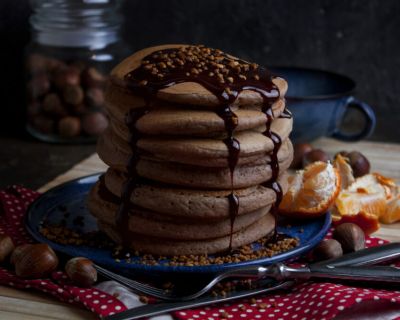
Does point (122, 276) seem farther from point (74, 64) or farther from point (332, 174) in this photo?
point (74, 64)

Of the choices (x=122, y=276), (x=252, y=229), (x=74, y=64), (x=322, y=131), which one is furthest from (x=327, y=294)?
(x=74, y=64)

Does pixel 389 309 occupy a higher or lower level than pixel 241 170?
lower

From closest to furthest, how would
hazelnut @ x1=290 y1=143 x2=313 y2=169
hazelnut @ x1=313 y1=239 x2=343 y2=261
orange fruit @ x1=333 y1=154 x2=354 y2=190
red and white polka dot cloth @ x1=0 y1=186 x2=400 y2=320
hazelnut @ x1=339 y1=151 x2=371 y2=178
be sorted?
red and white polka dot cloth @ x1=0 y1=186 x2=400 y2=320 → hazelnut @ x1=313 y1=239 x2=343 y2=261 → orange fruit @ x1=333 y1=154 x2=354 y2=190 → hazelnut @ x1=339 y1=151 x2=371 y2=178 → hazelnut @ x1=290 y1=143 x2=313 y2=169

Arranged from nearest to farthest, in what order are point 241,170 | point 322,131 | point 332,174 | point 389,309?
point 389,309 < point 241,170 < point 332,174 < point 322,131

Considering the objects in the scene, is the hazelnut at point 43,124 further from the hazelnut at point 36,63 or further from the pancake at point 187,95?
the pancake at point 187,95

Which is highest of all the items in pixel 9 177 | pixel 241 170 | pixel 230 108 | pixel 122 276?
pixel 230 108

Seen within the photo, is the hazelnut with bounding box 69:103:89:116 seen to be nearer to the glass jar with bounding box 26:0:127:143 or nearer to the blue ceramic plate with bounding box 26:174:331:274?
the glass jar with bounding box 26:0:127:143

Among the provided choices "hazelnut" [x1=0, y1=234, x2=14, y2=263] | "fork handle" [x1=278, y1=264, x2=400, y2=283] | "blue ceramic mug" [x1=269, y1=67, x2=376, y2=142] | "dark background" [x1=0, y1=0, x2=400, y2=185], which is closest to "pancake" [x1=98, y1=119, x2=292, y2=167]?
"fork handle" [x1=278, y1=264, x2=400, y2=283]
